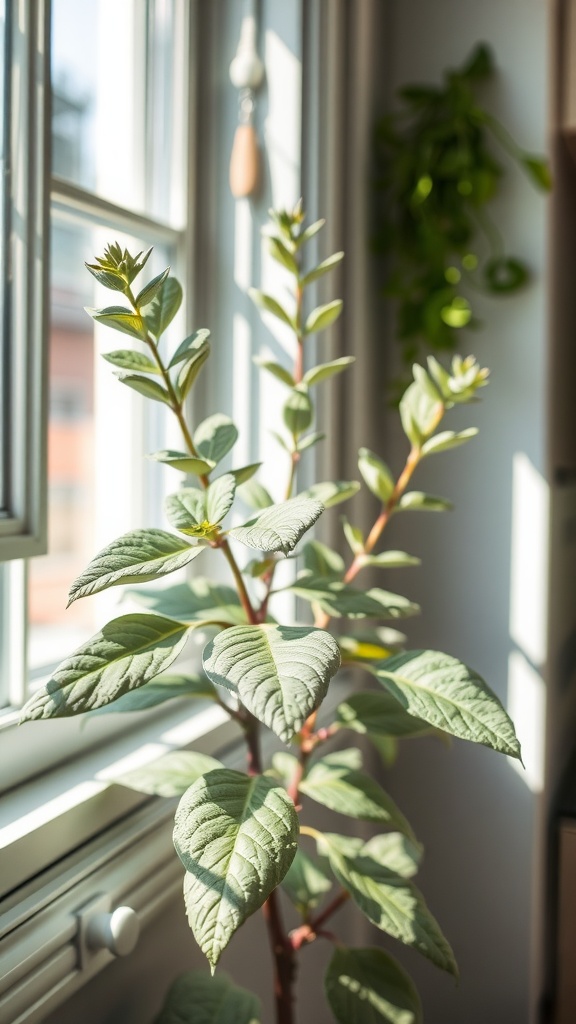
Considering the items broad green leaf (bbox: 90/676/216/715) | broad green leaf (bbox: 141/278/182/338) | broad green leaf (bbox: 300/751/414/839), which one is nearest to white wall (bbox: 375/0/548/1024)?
broad green leaf (bbox: 300/751/414/839)

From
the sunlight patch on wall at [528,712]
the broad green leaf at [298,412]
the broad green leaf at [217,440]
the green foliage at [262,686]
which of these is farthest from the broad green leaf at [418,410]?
the sunlight patch on wall at [528,712]

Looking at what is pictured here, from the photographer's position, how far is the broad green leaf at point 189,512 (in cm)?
66

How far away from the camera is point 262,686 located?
1.80 feet

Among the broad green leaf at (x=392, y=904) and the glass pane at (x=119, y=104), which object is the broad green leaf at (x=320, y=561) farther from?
the glass pane at (x=119, y=104)

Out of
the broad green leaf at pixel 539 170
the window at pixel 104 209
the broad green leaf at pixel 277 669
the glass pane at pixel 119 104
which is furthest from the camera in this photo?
the broad green leaf at pixel 539 170

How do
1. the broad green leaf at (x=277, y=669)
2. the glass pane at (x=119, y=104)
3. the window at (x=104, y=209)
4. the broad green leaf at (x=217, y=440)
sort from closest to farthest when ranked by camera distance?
the broad green leaf at (x=277, y=669), the broad green leaf at (x=217, y=440), the window at (x=104, y=209), the glass pane at (x=119, y=104)

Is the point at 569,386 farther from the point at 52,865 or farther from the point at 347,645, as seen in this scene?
the point at 52,865

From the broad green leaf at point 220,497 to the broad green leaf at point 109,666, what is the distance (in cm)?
10

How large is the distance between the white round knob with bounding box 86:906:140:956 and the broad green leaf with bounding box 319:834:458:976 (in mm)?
189

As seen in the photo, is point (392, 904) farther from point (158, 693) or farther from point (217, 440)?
point (217, 440)

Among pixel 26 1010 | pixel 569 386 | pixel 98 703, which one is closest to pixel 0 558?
pixel 98 703

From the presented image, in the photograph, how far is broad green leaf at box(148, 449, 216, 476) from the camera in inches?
26.6

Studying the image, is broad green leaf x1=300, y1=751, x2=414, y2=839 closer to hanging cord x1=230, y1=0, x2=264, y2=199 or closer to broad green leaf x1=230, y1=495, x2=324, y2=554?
broad green leaf x1=230, y1=495, x2=324, y2=554

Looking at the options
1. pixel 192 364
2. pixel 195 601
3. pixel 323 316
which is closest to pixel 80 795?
pixel 195 601
